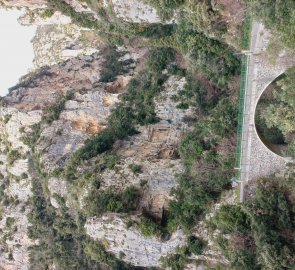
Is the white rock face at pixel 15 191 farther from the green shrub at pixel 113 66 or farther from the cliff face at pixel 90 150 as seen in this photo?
the green shrub at pixel 113 66

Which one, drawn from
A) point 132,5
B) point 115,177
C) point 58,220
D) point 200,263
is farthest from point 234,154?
point 58,220

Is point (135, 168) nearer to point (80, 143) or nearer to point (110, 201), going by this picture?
point (110, 201)

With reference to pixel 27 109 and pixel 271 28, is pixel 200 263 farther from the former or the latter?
pixel 27 109

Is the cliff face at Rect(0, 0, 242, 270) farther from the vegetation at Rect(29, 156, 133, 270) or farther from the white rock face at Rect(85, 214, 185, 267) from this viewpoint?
the vegetation at Rect(29, 156, 133, 270)

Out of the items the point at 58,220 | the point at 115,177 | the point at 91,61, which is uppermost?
the point at 91,61

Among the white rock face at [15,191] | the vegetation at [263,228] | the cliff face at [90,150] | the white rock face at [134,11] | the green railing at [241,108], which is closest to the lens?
the vegetation at [263,228]

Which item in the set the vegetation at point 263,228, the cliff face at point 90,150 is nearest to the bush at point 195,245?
the cliff face at point 90,150
